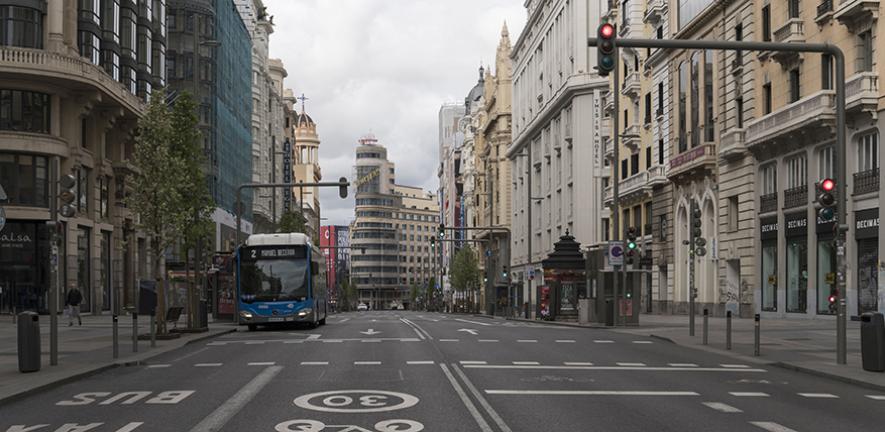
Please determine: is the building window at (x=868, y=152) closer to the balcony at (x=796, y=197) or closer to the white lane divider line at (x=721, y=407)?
the balcony at (x=796, y=197)

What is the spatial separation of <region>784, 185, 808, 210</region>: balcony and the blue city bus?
18684 millimetres

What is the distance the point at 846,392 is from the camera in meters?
15.2

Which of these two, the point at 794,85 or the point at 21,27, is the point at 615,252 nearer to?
the point at 794,85

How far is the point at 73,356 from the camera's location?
21.6 m

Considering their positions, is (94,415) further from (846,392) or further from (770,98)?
(770,98)

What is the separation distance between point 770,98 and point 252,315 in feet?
75.1

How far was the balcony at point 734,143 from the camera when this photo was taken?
4504 centimetres

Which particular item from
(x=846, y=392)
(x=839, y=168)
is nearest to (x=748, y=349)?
(x=839, y=168)

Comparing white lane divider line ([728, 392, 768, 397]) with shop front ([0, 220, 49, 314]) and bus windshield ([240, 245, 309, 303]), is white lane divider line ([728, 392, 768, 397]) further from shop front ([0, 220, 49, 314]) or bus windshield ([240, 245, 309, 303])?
shop front ([0, 220, 49, 314])

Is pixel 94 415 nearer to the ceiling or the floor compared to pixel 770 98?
nearer to the floor

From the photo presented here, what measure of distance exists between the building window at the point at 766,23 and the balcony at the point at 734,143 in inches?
163

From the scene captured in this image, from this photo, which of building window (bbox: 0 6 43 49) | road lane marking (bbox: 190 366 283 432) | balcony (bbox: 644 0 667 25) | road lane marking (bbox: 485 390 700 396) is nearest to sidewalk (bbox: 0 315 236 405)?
road lane marking (bbox: 190 366 283 432)

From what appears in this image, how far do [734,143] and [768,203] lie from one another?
347 centimetres

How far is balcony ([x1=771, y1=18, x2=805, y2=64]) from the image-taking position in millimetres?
39500
